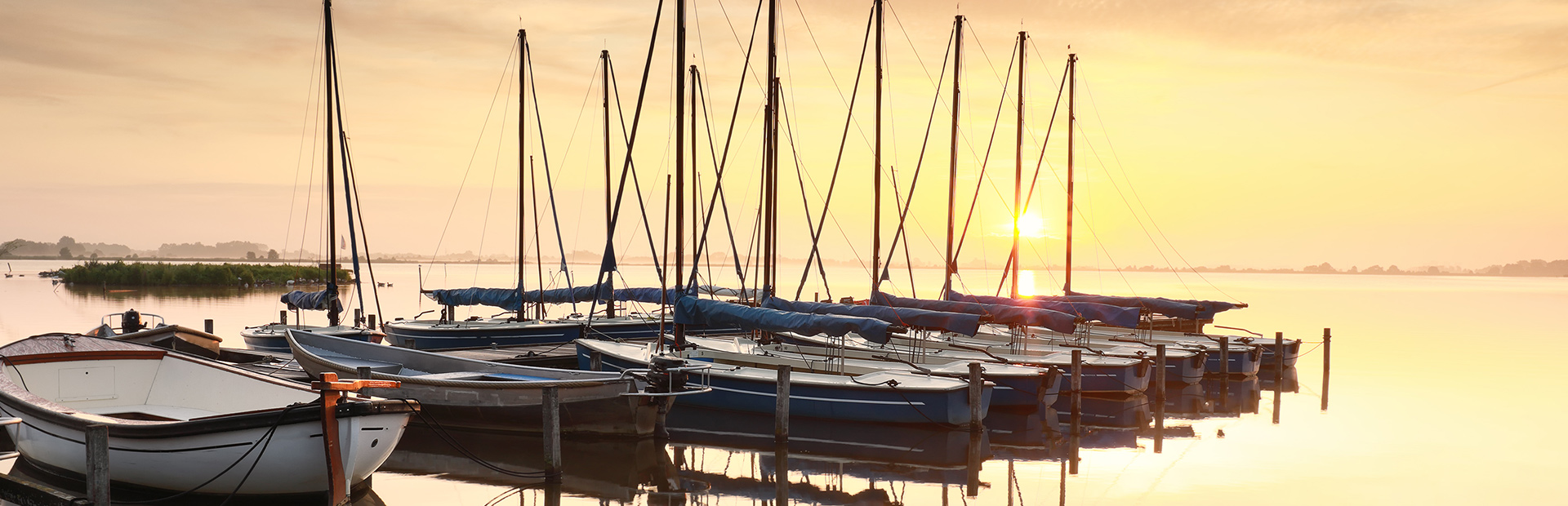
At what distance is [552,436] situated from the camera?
15.9 m

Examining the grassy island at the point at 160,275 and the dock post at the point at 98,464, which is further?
the grassy island at the point at 160,275

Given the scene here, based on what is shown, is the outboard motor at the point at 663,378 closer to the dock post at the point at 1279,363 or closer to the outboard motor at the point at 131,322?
the outboard motor at the point at 131,322

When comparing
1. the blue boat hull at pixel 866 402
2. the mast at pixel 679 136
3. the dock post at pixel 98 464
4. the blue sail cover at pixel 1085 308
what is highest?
the mast at pixel 679 136

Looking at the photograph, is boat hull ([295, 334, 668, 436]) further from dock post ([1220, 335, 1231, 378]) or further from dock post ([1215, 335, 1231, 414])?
dock post ([1220, 335, 1231, 378])

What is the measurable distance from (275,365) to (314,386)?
12218 millimetres

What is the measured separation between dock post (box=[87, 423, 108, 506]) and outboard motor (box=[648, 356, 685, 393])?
8565 millimetres

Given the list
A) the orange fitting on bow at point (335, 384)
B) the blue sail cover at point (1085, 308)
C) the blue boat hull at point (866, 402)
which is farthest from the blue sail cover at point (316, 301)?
the blue sail cover at point (1085, 308)

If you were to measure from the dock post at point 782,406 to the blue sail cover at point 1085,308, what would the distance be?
10.9m

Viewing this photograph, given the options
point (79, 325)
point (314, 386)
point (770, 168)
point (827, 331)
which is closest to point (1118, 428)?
point (827, 331)

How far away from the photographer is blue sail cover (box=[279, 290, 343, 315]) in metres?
30.9

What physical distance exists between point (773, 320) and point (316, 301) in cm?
1808

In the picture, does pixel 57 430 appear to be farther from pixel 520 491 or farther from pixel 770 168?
pixel 770 168

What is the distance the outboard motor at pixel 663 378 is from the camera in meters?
18.4

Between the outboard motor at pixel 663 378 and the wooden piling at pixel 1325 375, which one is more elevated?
the outboard motor at pixel 663 378
